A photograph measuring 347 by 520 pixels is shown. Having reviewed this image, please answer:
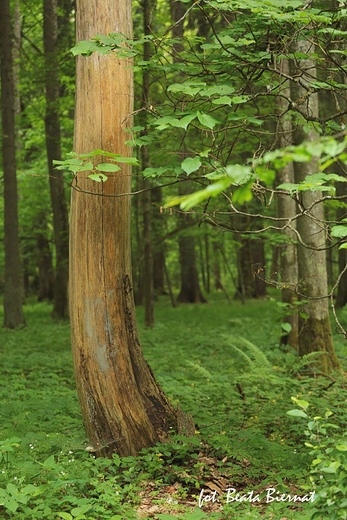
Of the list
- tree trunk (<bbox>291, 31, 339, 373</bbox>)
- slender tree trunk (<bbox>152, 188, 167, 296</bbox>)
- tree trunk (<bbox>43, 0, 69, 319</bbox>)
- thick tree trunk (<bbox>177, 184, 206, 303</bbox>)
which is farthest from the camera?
thick tree trunk (<bbox>177, 184, 206, 303</bbox>)

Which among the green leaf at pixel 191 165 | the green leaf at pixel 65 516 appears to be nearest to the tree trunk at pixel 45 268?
the green leaf at pixel 65 516

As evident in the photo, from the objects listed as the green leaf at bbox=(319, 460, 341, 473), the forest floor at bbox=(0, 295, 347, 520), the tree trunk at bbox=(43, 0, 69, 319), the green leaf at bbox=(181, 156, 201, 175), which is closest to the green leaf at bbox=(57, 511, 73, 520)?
the forest floor at bbox=(0, 295, 347, 520)

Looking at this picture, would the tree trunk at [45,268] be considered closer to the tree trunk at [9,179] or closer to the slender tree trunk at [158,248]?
the slender tree trunk at [158,248]

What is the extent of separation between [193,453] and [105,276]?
1663mm

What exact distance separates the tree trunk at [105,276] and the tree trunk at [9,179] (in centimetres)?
898

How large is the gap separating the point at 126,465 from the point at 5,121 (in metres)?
11.0

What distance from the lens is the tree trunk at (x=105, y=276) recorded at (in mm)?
4770

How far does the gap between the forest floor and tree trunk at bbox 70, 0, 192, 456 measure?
308 millimetres

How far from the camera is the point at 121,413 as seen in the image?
4781mm

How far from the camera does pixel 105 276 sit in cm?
480

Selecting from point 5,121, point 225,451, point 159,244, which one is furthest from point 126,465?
point 159,244

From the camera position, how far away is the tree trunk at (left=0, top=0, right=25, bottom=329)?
529 inches

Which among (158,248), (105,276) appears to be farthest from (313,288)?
(158,248)

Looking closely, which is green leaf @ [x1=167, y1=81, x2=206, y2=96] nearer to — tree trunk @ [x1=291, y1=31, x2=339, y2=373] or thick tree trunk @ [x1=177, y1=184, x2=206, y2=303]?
tree trunk @ [x1=291, y1=31, x2=339, y2=373]
